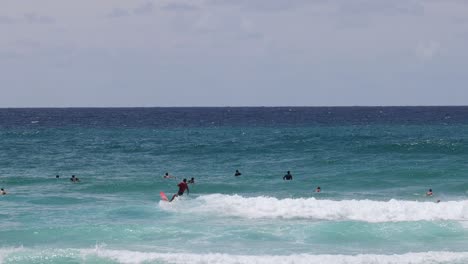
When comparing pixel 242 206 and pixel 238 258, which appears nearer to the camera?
pixel 238 258

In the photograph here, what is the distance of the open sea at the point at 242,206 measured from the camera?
23406 mm

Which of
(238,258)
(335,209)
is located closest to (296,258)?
(238,258)

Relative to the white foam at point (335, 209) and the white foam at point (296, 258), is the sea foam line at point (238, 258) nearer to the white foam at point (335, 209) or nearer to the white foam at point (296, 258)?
the white foam at point (296, 258)

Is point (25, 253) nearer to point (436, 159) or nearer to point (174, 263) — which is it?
point (174, 263)

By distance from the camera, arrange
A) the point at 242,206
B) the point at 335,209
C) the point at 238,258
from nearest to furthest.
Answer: the point at 238,258
the point at 335,209
the point at 242,206

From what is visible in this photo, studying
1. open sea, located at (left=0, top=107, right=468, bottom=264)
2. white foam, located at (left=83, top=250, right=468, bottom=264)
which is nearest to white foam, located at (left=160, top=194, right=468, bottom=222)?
open sea, located at (left=0, top=107, right=468, bottom=264)

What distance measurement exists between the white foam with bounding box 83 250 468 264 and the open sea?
7 cm

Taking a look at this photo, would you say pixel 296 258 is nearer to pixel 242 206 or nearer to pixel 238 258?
pixel 238 258

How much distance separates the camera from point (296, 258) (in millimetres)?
21984

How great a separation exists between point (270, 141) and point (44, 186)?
3154cm

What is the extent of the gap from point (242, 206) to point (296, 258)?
935 centimetres

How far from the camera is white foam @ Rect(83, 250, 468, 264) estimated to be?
21.7m

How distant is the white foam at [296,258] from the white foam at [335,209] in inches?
230

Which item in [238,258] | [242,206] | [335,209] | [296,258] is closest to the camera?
[296,258]
